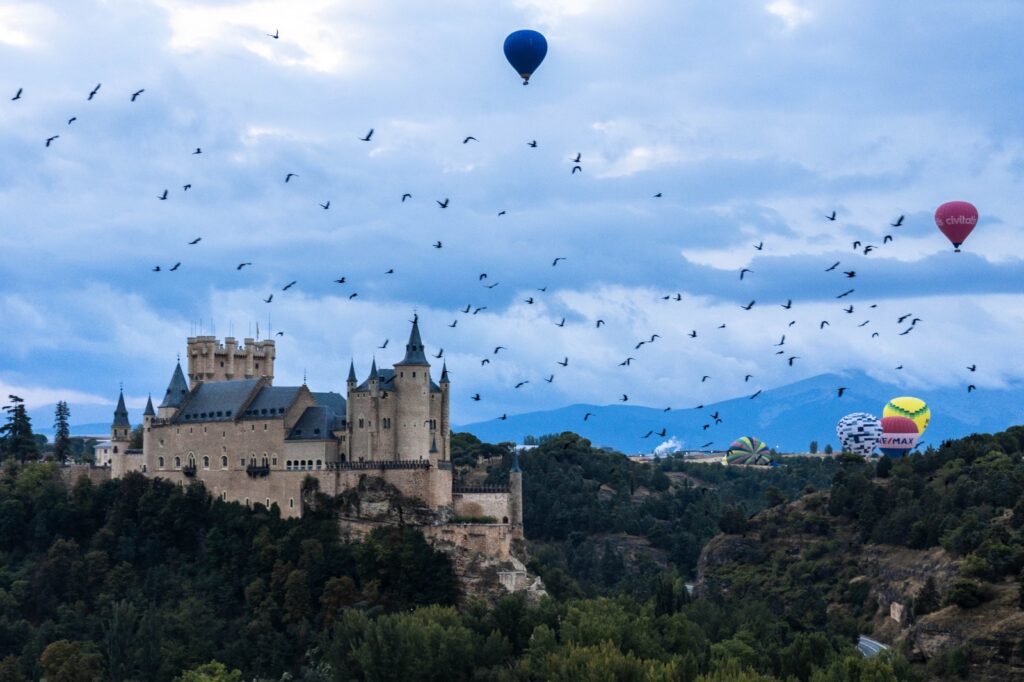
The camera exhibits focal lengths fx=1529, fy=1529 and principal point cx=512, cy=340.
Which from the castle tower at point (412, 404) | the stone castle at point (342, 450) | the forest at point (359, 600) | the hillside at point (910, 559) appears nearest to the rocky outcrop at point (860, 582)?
the hillside at point (910, 559)

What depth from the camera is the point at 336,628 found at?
10269 cm

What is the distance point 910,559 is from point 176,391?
64.4 m

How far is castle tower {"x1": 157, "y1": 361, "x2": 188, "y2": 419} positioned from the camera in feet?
432

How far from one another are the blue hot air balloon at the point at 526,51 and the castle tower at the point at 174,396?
50344 mm

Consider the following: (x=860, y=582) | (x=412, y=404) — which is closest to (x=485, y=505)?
(x=412, y=404)

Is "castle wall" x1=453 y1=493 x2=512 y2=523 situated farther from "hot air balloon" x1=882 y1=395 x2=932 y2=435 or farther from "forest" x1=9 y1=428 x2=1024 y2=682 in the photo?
"hot air balloon" x1=882 y1=395 x2=932 y2=435

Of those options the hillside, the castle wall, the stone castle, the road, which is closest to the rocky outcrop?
the hillside

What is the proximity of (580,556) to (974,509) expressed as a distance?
49.2 meters

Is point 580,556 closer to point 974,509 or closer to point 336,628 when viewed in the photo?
point 974,509

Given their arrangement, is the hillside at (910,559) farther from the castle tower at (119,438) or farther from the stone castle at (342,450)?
the castle tower at (119,438)

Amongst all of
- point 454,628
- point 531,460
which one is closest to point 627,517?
point 531,460

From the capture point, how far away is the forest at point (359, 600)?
91.1m

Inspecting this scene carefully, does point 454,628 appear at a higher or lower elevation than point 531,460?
lower

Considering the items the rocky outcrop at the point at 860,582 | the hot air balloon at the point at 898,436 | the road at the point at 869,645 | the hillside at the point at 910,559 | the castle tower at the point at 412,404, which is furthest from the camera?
the hot air balloon at the point at 898,436
